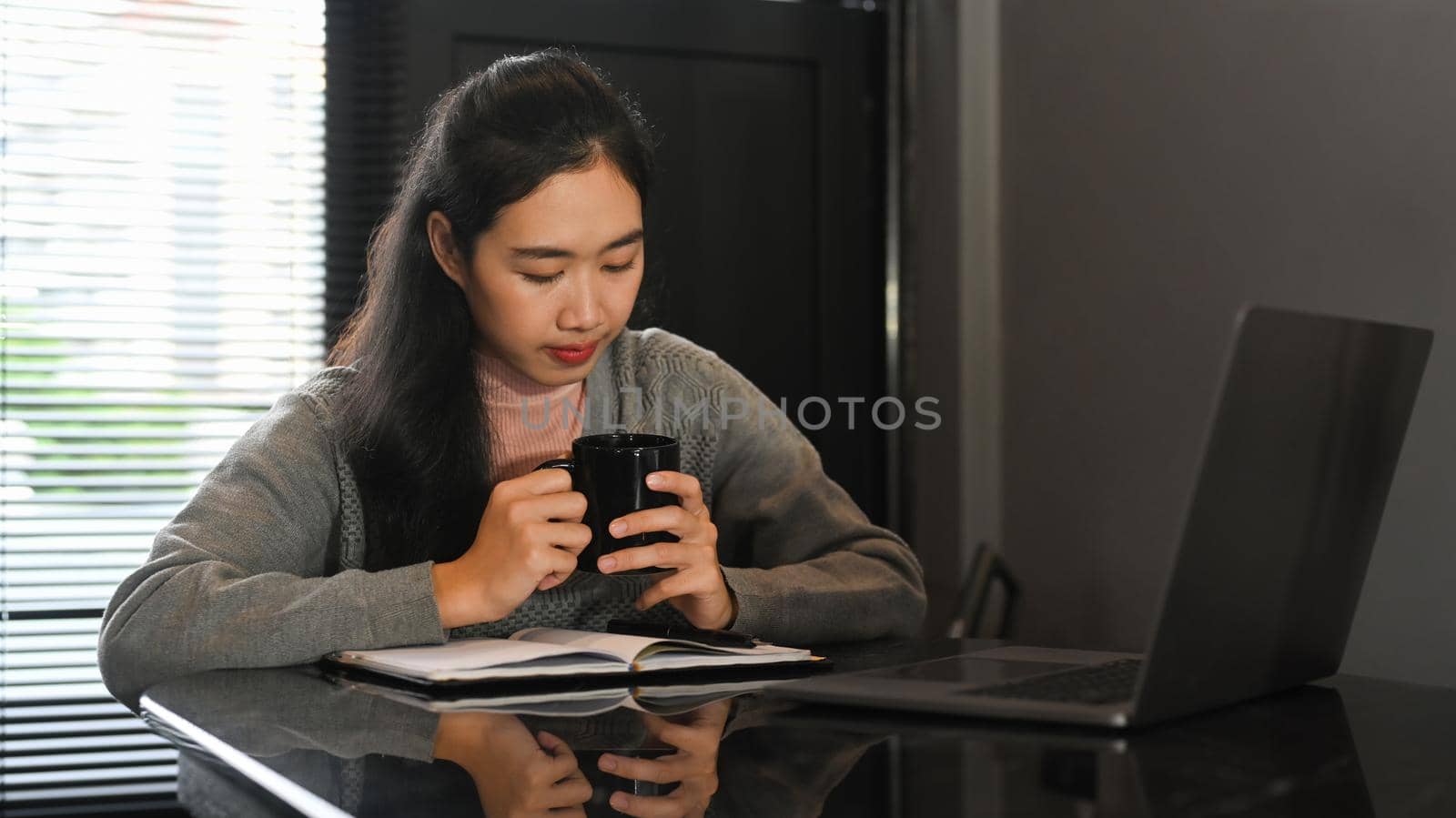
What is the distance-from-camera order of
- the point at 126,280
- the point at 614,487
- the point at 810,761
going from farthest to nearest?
the point at 126,280 < the point at 614,487 < the point at 810,761

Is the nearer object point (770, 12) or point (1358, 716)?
point (1358, 716)

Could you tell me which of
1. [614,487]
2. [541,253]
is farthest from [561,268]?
[614,487]

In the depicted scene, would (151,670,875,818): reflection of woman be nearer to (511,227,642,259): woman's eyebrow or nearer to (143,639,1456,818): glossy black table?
(143,639,1456,818): glossy black table

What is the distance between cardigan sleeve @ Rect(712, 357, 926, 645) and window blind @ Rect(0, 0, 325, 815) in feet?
4.24

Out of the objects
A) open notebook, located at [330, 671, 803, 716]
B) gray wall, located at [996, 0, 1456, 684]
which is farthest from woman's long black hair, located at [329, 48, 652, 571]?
gray wall, located at [996, 0, 1456, 684]

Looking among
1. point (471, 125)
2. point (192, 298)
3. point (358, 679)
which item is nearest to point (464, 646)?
point (358, 679)

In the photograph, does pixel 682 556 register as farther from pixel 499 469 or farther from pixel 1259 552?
pixel 1259 552

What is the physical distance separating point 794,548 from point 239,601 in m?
0.62

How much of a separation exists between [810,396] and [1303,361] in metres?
2.16

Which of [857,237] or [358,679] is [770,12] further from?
[358,679]

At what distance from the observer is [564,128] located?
56.0 inches

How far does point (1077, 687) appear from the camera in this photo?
2.86ft

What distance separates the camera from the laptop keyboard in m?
0.84

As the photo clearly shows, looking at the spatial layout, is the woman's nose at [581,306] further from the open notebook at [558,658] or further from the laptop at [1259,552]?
the laptop at [1259,552]
